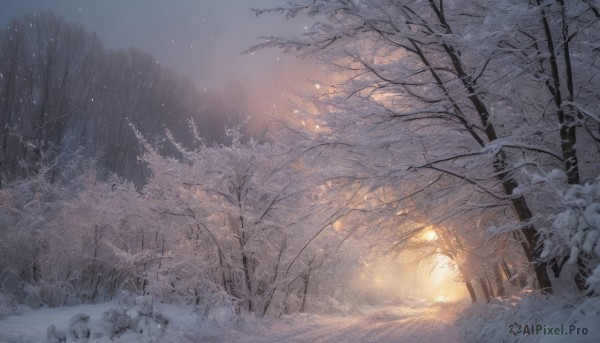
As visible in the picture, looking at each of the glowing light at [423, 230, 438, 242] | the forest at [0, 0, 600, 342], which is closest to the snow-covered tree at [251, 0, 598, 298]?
the forest at [0, 0, 600, 342]

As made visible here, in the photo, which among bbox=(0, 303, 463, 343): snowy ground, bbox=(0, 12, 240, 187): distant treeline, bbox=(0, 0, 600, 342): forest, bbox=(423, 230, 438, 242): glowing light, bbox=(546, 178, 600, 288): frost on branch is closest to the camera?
bbox=(546, 178, 600, 288): frost on branch

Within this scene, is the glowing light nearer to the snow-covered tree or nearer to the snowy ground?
the snowy ground

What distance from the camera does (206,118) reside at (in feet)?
93.3

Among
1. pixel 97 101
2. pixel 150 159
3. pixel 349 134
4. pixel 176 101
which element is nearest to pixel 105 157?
pixel 97 101

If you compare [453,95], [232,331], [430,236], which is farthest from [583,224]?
[430,236]

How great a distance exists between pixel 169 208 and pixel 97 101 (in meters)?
19.8

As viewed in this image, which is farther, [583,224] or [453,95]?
[453,95]

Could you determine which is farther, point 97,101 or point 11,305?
point 97,101

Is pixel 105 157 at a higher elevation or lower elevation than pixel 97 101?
lower

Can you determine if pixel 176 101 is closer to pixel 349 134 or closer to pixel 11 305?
pixel 11 305

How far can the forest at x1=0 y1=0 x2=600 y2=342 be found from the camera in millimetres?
3916

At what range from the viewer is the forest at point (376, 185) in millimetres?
3916

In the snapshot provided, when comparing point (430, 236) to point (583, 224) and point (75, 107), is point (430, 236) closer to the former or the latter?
point (583, 224)

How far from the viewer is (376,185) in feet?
13.6
